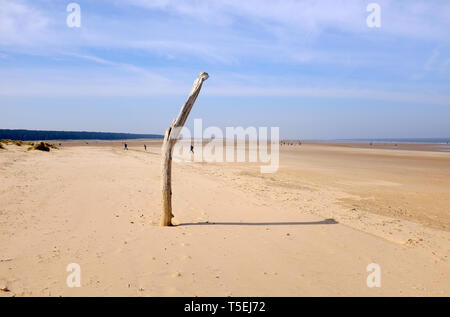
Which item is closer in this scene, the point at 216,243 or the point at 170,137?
the point at 216,243

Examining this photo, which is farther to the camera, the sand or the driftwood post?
the driftwood post

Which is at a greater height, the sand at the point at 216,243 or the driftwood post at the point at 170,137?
the driftwood post at the point at 170,137

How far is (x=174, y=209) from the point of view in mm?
8578

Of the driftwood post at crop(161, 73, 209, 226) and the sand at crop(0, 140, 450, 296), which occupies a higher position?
the driftwood post at crop(161, 73, 209, 226)

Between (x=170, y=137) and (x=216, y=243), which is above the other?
(x=170, y=137)

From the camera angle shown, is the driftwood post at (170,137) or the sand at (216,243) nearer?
the sand at (216,243)

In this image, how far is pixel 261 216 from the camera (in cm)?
815
